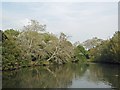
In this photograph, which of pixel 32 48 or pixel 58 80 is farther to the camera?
pixel 32 48

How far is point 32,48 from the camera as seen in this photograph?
42094mm

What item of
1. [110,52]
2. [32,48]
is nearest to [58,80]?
[32,48]

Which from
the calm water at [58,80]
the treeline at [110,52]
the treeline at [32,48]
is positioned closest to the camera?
the calm water at [58,80]

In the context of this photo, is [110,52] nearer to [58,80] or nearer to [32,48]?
[32,48]

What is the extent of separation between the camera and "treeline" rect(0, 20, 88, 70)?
32.1 metres

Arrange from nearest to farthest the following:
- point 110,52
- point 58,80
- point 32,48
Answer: point 58,80 < point 32,48 < point 110,52

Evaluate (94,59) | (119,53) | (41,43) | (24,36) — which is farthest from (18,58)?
(94,59)

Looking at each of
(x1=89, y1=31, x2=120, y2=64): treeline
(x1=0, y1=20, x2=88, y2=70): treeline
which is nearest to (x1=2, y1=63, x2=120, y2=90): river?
(x1=0, y1=20, x2=88, y2=70): treeline

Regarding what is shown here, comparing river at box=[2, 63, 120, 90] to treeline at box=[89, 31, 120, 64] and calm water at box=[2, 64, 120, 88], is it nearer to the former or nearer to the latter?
calm water at box=[2, 64, 120, 88]

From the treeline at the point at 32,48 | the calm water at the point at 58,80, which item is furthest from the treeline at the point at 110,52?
the calm water at the point at 58,80

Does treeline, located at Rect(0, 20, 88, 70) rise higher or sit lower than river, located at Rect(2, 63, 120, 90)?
higher

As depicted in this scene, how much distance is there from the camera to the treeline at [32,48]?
3209 centimetres

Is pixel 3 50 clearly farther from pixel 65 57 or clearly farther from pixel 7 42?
pixel 65 57

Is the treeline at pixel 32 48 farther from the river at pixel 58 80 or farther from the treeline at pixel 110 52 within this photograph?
the treeline at pixel 110 52
